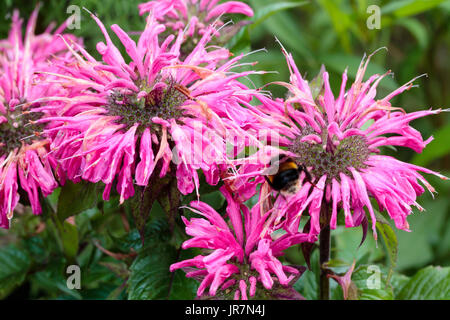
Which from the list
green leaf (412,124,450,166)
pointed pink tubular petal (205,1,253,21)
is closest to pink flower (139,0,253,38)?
pointed pink tubular petal (205,1,253,21)

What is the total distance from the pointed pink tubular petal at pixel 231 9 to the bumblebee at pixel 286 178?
31 centimetres

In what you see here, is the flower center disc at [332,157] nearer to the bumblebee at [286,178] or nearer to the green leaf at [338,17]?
the bumblebee at [286,178]

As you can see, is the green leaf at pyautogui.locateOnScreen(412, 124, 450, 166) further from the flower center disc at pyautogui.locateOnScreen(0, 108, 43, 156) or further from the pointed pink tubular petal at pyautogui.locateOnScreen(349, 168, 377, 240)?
the flower center disc at pyautogui.locateOnScreen(0, 108, 43, 156)

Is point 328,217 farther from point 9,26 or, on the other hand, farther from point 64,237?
point 9,26

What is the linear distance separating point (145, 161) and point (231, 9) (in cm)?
35

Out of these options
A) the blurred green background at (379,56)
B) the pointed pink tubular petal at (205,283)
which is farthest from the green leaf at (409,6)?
the pointed pink tubular petal at (205,283)

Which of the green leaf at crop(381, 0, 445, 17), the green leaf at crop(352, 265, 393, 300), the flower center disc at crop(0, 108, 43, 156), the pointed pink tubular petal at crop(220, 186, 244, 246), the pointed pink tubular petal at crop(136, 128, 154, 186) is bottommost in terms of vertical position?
the green leaf at crop(352, 265, 393, 300)

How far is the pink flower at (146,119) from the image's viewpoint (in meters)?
0.53

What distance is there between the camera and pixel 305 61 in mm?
1334

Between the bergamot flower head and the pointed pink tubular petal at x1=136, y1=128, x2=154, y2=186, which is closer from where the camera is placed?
the pointed pink tubular petal at x1=136, y1=128, x2=154, y2=186

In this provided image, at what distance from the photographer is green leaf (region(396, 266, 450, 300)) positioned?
717 millimetres

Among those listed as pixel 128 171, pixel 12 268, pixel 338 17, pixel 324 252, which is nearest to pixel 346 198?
pixel 324 252
